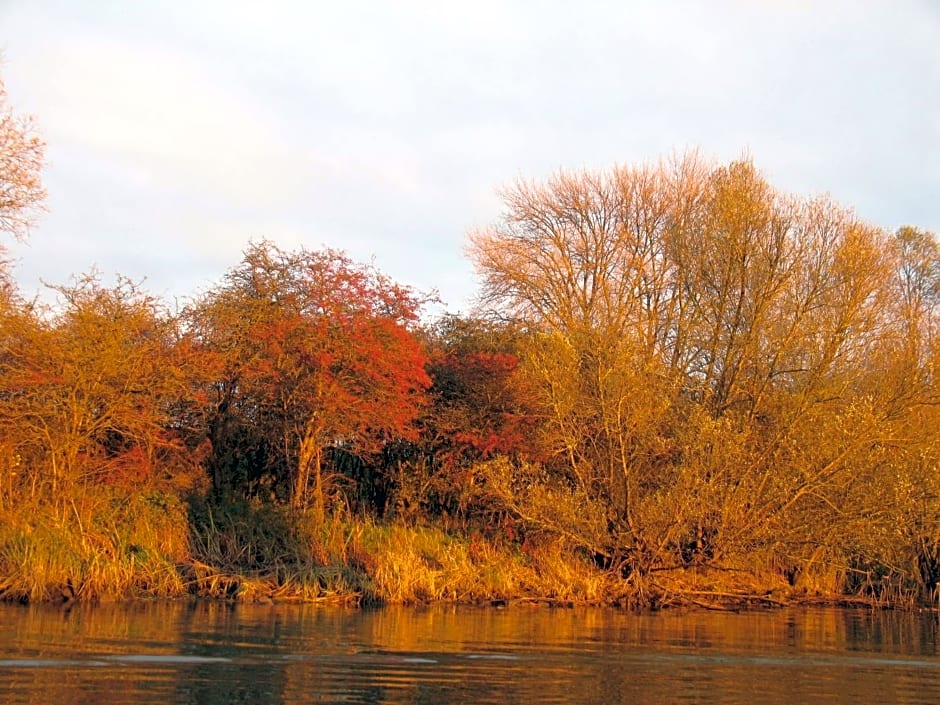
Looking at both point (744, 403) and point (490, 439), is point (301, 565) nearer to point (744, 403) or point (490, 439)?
point (490, 439)

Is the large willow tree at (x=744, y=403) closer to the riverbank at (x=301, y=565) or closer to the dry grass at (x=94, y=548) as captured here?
the riverbank at (x=301, y=565)

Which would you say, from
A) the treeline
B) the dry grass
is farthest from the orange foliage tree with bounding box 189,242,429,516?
the dry grass

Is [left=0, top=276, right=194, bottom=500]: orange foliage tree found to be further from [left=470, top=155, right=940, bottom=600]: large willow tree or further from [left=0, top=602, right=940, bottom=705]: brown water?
[left=470, top=155, right=940, bottom=600]: large willow tree

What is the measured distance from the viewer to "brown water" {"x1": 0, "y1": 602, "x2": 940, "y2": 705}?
10.7 metres

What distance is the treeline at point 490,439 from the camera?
22109 mm

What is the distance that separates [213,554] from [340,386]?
188 inches

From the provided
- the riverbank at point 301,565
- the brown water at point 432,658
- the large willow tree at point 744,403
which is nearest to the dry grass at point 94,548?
the riverbank at point 301,565

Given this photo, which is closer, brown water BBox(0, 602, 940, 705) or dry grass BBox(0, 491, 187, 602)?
brown water BBox(0, 602, 940, 705)

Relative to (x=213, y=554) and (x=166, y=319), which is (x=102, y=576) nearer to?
(x=213, y=554)

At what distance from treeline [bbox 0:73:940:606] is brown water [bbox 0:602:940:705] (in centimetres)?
287

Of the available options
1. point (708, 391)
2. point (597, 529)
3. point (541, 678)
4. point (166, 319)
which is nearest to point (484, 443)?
point (597, 529)

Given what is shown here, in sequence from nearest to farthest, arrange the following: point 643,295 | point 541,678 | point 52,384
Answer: point 541,678, point 52,384, point 643,295

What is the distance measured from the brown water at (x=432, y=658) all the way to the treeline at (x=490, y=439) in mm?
2870

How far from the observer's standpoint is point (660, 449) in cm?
2402
